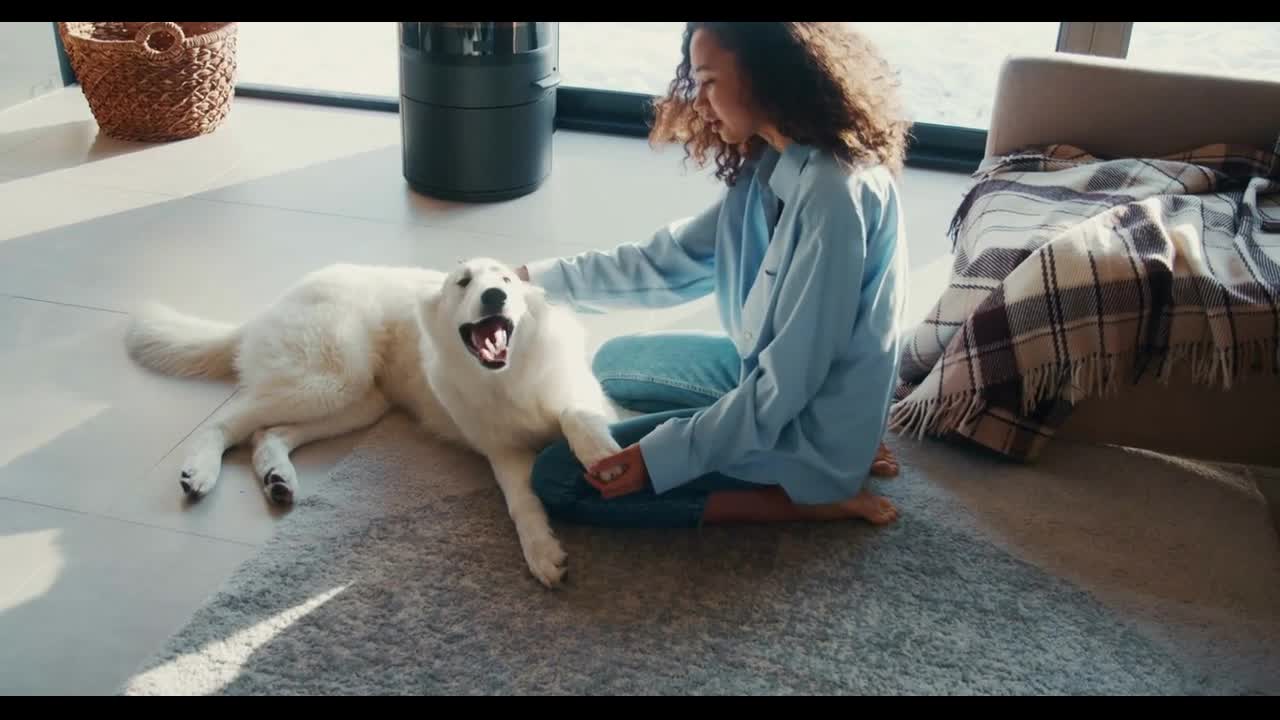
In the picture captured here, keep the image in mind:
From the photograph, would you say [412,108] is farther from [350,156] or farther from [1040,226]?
[1040,226]

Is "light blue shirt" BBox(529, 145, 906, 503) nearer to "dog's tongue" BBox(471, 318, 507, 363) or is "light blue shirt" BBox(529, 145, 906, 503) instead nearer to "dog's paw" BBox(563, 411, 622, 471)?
"dog's paw" BBox(563, 411, 622, 471)

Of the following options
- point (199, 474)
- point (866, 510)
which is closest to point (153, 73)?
point (199, 474)

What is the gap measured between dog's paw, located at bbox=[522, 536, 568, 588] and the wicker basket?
2.41 meters

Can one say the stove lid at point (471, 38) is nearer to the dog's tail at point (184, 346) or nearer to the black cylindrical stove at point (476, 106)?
the black cylindrical stove at point (476, 106)

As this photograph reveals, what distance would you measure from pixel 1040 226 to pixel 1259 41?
188cm

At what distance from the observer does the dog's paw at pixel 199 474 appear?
2006 millimetres

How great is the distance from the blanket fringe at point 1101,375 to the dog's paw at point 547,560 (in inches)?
31.9

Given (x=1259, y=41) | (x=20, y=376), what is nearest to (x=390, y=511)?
(x=20, y=376)

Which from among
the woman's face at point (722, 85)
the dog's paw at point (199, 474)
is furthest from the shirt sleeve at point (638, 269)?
the dog's paw at point (199, 474)

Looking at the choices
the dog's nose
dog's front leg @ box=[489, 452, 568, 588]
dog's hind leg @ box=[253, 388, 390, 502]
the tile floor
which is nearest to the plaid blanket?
the tile floor

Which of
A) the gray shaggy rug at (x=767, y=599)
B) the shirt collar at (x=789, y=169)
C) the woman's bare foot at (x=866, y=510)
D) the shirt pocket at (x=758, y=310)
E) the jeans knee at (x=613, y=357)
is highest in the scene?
the shirt collar at (x=789, y=169)

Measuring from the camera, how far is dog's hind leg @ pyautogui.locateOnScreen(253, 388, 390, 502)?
202 cm

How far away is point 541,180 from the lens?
3.51 meters

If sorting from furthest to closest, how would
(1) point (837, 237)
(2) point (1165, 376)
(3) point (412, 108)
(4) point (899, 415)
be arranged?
1. (3) point (412, 108)
2. (4) point (899, 415)
3. (2) point (1165, 376)
4. (1) point (837, 237)
